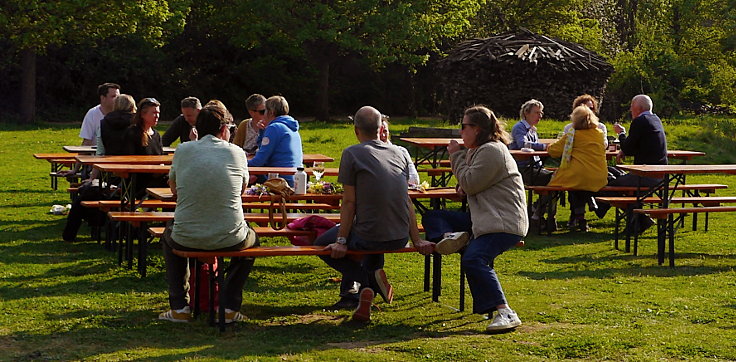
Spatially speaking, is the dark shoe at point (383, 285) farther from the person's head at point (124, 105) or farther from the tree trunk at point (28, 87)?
the tree trunk at point (28, 87)

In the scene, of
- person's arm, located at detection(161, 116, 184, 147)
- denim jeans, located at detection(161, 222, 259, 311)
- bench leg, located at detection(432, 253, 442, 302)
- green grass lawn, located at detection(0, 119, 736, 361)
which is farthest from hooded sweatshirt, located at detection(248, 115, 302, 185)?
denim jeans, located at detection(161, 222, 259, 311)

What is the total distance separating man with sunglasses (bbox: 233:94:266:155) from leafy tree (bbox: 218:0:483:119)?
20821mm

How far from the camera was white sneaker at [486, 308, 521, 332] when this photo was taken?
729cm

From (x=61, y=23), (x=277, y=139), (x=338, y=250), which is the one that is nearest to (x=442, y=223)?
(x=338, y=250)

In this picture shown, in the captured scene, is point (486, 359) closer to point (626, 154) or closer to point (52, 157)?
point (626, 154)

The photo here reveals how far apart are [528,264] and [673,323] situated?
2721 mm

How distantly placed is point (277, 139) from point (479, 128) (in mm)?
3305

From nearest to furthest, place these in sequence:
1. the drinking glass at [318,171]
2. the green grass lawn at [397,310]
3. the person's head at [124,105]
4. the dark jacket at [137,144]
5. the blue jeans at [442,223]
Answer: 1. the green grass lawn at [397,310]
2. the blue jeans at [442,223]
3. the drinking glass at [318,171]
4. the person's head at [124,105]
5. the dark jacket at [137,144]

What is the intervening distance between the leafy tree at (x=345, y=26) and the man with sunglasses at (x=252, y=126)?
2082cm

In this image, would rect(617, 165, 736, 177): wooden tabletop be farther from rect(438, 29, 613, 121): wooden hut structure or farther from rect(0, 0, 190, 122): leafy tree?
rect(0, 0, 190, 122): leafy tree

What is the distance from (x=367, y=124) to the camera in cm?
764

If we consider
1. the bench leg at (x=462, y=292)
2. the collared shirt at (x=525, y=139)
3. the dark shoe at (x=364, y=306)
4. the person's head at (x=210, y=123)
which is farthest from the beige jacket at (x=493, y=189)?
the collared shirt at (x=525, y=139)

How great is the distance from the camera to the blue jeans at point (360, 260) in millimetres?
7609

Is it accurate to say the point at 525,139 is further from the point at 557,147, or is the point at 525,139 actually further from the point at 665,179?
the point at 665,179
